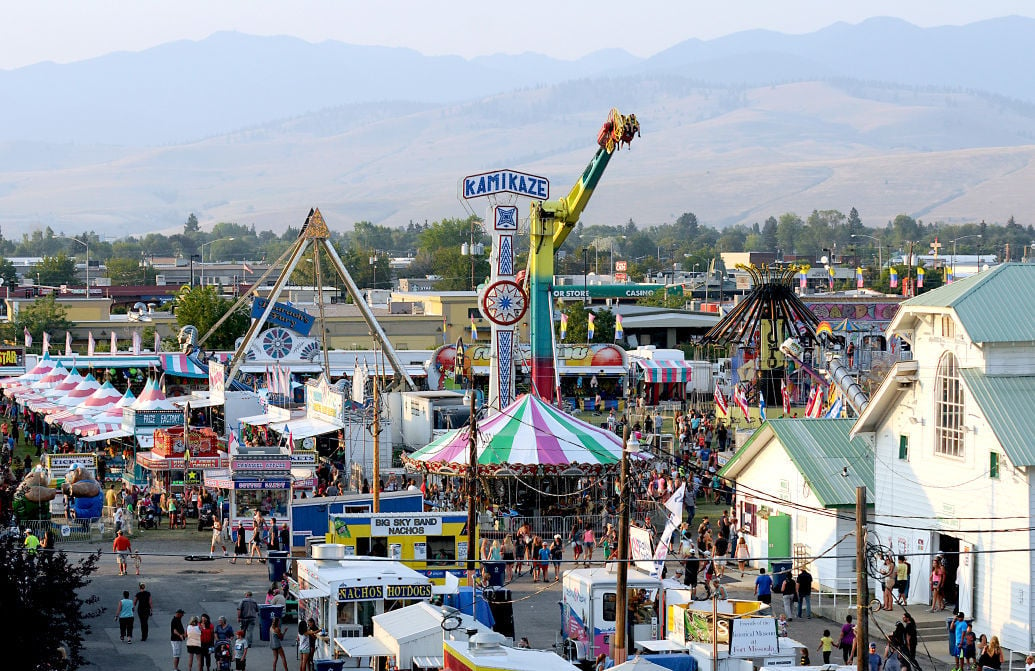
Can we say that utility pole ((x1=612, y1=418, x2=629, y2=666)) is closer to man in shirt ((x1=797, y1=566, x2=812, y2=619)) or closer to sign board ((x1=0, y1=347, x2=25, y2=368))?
man in shirt ((x1=797, y1=566, x2=812, y2=619))

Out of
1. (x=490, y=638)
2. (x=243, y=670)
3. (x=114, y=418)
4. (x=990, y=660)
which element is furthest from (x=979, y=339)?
(x=114, y=418)

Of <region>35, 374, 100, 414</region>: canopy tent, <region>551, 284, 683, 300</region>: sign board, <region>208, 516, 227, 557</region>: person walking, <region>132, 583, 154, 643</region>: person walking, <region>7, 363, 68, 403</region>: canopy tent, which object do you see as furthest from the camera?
<region>551, 284, 683, 300</region>: sign board

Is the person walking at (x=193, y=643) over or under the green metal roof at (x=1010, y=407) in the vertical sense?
under

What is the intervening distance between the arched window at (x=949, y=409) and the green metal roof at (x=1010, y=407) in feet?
1.53

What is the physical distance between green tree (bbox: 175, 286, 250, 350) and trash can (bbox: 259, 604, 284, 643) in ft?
188

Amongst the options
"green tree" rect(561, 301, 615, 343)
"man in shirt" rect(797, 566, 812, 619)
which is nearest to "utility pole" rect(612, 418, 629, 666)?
"man in shirt" rect(797, 566, 812, 619)

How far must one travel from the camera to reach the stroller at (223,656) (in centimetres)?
2314

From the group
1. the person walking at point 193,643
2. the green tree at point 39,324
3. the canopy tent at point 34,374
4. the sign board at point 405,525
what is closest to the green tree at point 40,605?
the person walking at point 193,643

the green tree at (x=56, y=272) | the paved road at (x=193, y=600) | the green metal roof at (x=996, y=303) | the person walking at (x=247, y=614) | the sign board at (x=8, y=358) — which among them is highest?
the green tree at (x=56, y=272)

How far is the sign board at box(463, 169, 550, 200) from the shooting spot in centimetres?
4569

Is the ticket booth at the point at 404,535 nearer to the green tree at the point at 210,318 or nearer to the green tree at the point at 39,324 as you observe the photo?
the green tree at the point at 210,318

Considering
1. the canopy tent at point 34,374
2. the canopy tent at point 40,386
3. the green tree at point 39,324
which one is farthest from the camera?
the green tree at point 39,324

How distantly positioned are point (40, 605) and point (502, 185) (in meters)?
27.8

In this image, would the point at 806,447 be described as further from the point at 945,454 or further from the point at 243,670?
the point at 243,670
